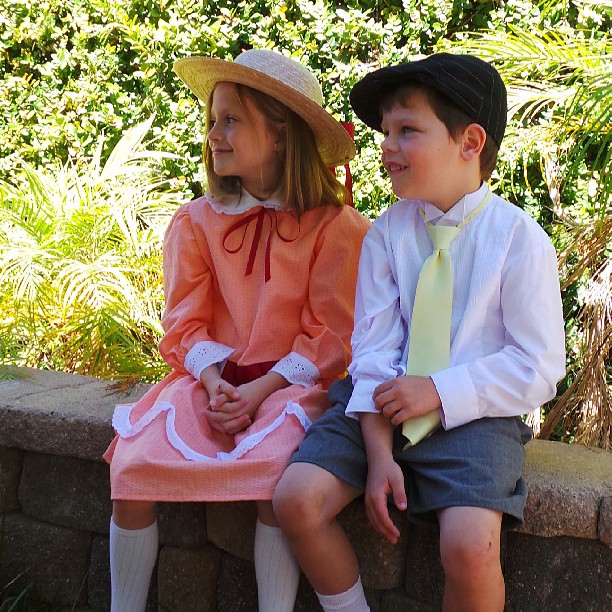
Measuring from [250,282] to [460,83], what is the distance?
80 centimetres

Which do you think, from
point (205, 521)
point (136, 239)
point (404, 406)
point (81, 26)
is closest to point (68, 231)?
point (136, 239)

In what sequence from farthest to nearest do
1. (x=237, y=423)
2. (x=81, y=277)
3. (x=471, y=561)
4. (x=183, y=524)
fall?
(x=81, y=277)
(x=183, y=524)
(x=237, y=423)
(x=471, y=561)

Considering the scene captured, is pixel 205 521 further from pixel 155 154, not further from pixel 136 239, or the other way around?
pixel 155 154

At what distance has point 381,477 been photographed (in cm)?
190

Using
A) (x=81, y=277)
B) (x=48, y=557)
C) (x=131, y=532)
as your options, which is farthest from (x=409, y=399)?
(x=81, y=277)

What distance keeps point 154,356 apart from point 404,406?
195 cm

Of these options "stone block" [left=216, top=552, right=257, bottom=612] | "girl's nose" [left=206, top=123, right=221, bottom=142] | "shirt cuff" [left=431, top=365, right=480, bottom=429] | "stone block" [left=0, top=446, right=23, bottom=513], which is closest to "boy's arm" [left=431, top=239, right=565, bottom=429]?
"shirt cuff" [left=431, top=365, right=480, bottom=429]

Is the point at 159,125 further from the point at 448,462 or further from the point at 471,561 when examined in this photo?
the point at 471,561

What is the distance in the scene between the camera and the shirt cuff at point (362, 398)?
198cm

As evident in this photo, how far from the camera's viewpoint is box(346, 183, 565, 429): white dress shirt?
192cm

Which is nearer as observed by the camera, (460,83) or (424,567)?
(460,83)

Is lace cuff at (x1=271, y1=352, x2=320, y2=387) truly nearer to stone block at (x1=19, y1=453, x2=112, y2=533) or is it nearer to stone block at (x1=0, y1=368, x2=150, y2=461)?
stone block at (x1=0, y1=368, x2=150, y2=461)

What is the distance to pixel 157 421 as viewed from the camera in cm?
217

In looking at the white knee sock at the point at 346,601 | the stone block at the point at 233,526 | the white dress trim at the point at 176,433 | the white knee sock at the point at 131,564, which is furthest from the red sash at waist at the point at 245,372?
the white knee sock at the point at 346,601
